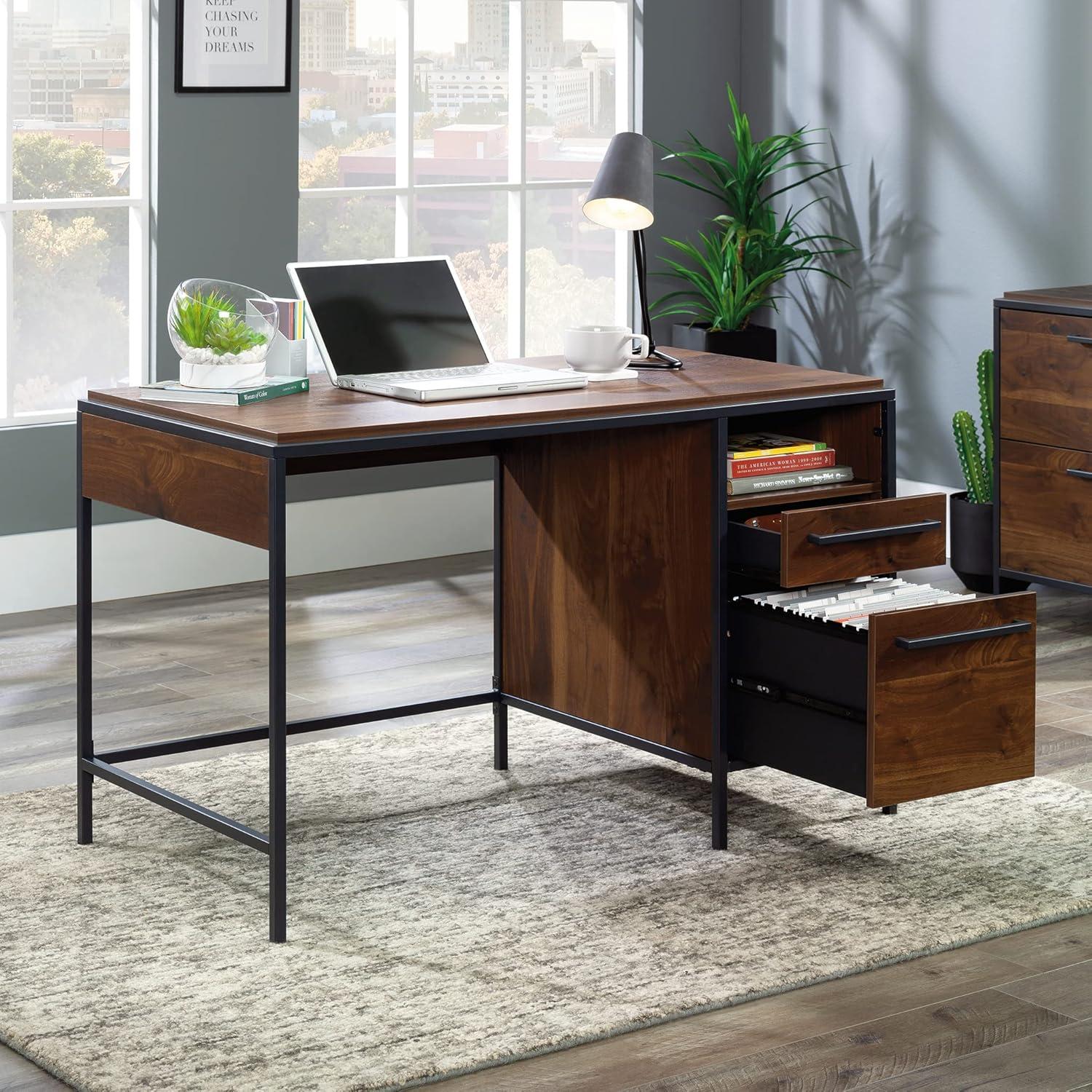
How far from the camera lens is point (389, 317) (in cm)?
329

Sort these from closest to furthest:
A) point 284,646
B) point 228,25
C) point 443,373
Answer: point 284,646, point 443,373, point 228,25

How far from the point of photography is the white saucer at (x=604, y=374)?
3.29 metres

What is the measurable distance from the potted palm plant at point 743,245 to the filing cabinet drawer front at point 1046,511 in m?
1.20

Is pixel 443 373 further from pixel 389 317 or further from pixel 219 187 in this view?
pixel 219 187

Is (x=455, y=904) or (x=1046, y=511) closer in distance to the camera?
(x=455, y=904)

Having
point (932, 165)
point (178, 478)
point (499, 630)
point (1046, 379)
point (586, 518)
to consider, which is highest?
point (932, 165)

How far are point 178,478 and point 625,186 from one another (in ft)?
3.20

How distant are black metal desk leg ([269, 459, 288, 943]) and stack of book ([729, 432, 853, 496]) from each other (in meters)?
0.83

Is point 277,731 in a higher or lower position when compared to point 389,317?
lower

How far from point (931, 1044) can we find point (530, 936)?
0.63 m

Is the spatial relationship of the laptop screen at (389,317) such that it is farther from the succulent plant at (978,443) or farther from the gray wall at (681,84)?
the gray wall at (681,84)

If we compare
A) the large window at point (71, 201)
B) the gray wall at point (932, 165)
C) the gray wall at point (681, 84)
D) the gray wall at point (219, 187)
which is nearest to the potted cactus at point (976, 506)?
the gray wall at point (932, 165)

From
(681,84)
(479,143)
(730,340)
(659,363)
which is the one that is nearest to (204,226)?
(479,143)

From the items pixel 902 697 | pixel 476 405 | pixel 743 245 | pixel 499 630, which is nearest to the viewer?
pixel 902 697
